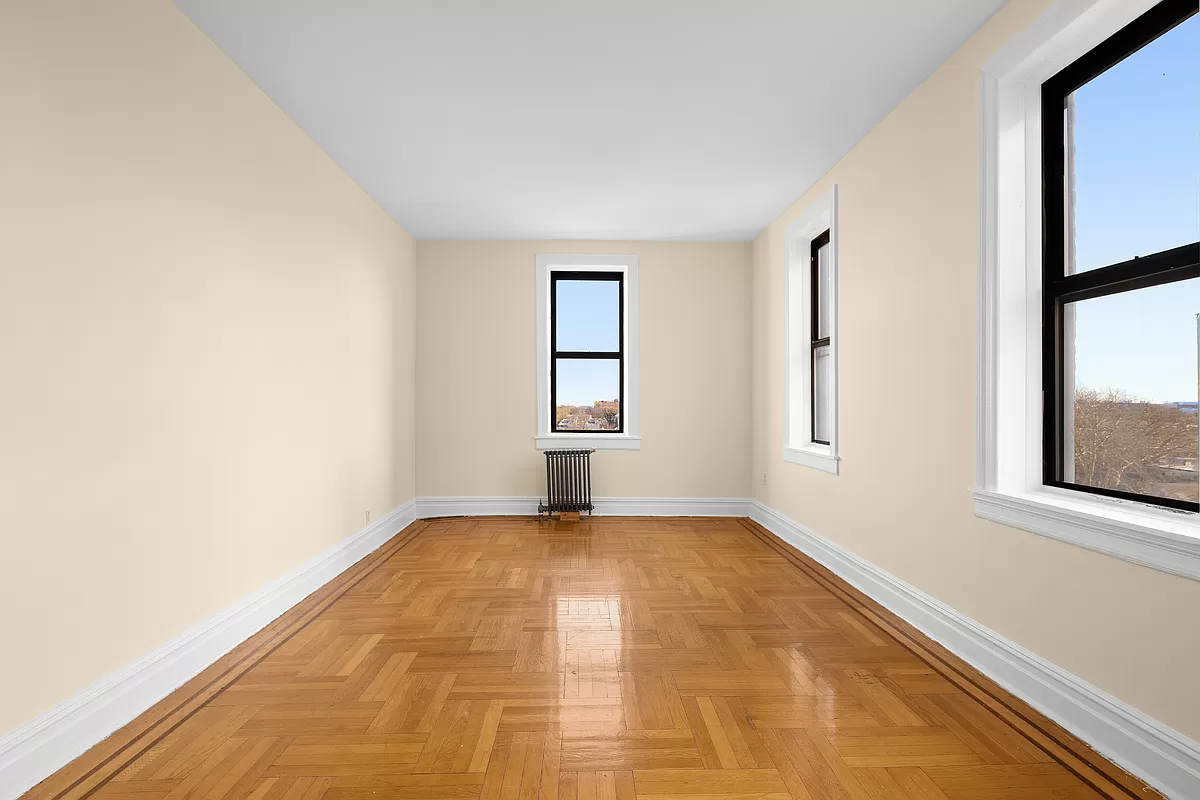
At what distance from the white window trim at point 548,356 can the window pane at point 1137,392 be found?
13.5 feet

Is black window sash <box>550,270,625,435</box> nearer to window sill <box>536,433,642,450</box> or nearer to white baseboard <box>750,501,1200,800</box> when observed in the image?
window sill <box>536,433,642,450</box>

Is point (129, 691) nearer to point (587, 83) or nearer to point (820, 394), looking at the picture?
point (587, 83)

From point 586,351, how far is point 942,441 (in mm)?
3983

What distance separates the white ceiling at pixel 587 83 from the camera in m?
2.62

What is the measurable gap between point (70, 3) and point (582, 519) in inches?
195

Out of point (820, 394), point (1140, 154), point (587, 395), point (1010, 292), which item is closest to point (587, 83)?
point (1010, 292)

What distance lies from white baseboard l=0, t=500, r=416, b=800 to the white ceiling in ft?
8.29

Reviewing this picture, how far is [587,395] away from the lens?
655cm

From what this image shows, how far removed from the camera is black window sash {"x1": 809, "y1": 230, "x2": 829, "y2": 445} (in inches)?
198

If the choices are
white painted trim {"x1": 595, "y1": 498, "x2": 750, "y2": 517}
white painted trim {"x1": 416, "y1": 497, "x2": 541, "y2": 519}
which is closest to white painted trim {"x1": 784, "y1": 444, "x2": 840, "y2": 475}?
white painted trim {"x1": 595, "y1": 498, "x2": 750, "y2": 517}

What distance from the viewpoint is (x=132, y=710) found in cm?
227

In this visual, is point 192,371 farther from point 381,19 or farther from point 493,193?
point 493,193

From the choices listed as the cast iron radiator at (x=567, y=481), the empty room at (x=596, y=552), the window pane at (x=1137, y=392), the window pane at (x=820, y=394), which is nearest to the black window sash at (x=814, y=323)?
the window pane at (x=820, y=394)

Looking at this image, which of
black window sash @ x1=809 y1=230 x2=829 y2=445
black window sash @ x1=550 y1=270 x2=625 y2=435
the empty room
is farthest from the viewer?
black window sash @ x1=550 y1=270 x2=625 y2=435
